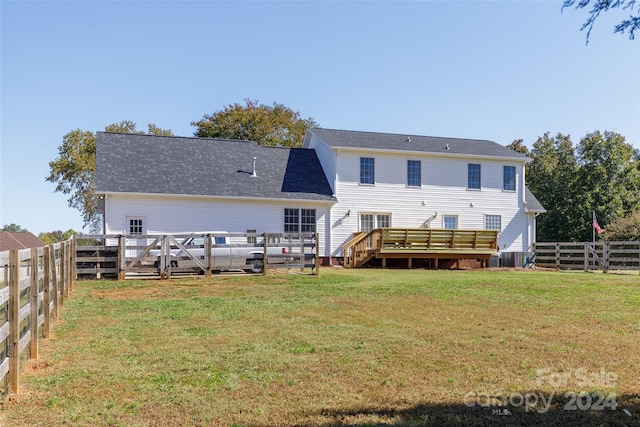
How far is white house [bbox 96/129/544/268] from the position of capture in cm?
2359

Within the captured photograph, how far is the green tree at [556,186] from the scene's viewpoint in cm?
4088

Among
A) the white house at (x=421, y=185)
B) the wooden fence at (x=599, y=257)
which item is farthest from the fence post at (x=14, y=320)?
the wooden fence at (x=599, y=257)

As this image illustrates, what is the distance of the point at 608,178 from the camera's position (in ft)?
132

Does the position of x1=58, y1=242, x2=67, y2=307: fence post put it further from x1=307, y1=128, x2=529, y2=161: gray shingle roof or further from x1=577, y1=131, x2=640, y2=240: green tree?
x1=577, y1=131, x2=640, y2=240: green tree

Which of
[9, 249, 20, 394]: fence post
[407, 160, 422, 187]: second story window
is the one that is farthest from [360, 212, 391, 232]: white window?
[9, 249, 20, 394]: fence post

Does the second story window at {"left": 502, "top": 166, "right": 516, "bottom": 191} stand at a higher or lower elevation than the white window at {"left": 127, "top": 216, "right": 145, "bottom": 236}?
higher

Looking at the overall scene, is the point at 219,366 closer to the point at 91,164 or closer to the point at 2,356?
the point at 2,356

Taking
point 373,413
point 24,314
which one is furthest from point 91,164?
point 373,413

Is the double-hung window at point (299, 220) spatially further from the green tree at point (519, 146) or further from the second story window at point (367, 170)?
the green tree at point (519, 146)

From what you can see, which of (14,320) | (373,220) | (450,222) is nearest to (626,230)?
(450,222)

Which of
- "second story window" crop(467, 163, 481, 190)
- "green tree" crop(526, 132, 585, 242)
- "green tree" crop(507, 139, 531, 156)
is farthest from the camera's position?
"green tree" crop(507, 139, 531, 156)

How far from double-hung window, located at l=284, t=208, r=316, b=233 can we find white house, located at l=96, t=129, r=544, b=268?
0.05m

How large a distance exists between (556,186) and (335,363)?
135 ft

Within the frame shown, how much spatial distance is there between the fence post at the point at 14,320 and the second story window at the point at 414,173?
2400cm
